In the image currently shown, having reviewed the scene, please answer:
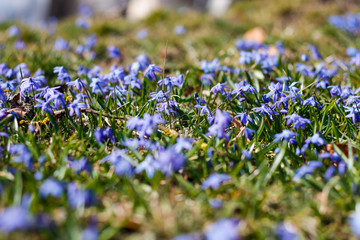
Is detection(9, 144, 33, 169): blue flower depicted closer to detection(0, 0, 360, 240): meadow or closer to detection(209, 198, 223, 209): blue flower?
detection(0, 0, 360, 240): meadow

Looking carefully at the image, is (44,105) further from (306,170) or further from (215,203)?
(306,170)

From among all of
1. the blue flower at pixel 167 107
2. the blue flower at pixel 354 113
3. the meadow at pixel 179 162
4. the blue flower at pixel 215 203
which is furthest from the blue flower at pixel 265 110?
the blue flower at pixel 215 203

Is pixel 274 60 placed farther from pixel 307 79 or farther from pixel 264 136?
pixel 264 136

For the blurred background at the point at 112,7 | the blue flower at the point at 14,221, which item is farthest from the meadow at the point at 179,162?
the blurred background at the point at 112,7

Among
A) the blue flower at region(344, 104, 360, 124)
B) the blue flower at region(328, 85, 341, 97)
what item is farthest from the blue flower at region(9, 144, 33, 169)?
the blue flower at region(328, 85, 341, 97)

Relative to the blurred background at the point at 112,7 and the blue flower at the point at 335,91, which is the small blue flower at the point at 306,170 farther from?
the blurred background at the point at 112,7

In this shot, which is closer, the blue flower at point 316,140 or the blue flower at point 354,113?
the blue flower at point 316,140

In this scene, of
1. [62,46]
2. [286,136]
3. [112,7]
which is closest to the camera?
[286,136]

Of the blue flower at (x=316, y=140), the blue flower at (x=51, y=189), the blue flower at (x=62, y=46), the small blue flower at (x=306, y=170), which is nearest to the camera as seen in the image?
the blue flower at (x=51, y=189)

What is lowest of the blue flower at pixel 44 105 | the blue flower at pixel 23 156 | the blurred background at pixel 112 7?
the blurred background at pixel 112 7

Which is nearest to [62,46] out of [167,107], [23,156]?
[167,107]

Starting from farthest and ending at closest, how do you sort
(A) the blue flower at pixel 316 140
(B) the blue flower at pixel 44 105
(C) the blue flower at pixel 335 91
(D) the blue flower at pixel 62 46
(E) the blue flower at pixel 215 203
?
(D) the blue flower at pixel 62 46 → (C) the blue flower at pixel 335 91 → (B) the blue flower at pixel 44 105 → (A) the blue flower at pixel 316 140 → (E) the blue flower at pixel 215 203

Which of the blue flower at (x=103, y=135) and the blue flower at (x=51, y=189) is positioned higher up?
the blue flower at (x=51, y=189)
